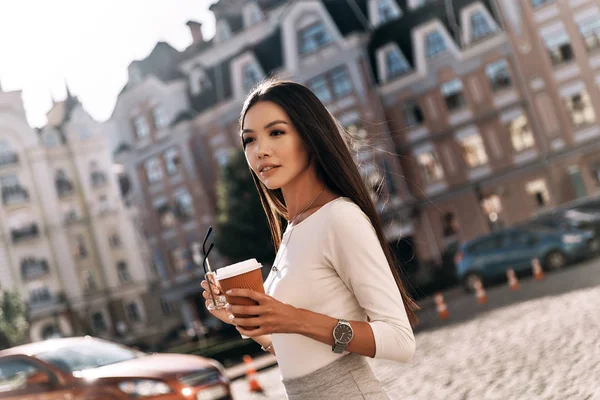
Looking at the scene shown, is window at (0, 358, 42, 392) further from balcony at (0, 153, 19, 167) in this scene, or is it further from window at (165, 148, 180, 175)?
balcony at (0, 153, 19, 167)

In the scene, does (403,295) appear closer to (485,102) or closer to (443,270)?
(443,270)

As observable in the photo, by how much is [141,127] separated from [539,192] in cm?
2105

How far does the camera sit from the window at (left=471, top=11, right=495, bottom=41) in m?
32.4

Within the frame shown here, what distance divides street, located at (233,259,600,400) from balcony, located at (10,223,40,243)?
33.8 meters

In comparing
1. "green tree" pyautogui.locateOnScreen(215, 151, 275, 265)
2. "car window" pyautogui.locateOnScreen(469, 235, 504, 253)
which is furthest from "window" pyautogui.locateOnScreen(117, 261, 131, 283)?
"car window" pyautogui.locateOnScreen(469, 235, 504, 253)

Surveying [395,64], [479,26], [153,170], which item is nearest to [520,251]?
[479,26]

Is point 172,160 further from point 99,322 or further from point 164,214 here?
point 99,322

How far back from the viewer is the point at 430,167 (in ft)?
112

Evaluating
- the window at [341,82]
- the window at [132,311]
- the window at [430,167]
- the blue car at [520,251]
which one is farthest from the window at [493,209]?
the window at [132,311]

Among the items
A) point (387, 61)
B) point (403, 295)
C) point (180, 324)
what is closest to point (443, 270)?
point (387, 61)

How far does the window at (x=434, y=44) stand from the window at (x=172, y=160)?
560 inches

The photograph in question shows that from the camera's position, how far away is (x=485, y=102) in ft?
107

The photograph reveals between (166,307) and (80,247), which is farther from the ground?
(80,247)

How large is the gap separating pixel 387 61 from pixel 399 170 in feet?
16.4
